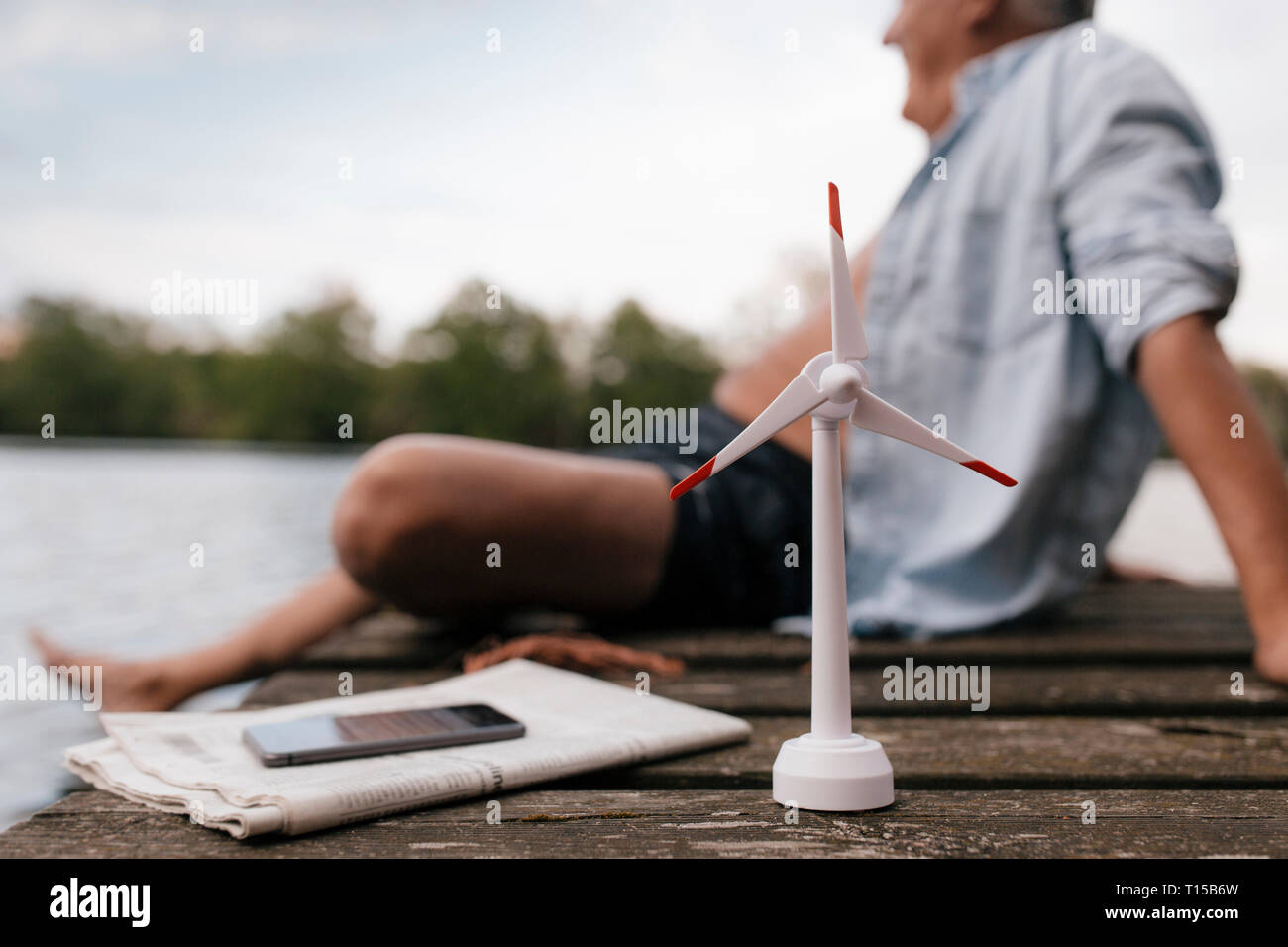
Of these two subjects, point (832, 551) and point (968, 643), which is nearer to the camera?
point (832, 551)

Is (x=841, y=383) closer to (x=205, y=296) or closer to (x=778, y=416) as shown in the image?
(x=778, y=416)

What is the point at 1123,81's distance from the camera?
53.0 inches

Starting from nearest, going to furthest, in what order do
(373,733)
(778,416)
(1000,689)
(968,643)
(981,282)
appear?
1. (778,416)
2. (373,733)
3. (1000,689)
4. (968,643)
5. (981,282)

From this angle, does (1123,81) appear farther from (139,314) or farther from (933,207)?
(139,314)

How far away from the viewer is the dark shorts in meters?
1.55

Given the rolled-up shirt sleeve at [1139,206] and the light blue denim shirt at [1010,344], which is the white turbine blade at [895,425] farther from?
the light blue denim shirt at [1010,344]

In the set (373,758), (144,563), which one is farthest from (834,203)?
(144,563)

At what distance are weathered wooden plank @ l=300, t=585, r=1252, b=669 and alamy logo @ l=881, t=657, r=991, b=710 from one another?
0.21 feet

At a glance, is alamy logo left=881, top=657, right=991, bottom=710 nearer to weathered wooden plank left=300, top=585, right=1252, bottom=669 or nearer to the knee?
weathered wooden plank left=300, top=585, right=1252, bottom=669

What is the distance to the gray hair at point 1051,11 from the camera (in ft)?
5.62

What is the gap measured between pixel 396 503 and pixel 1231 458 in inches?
41.8

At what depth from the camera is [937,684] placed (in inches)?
44.9
